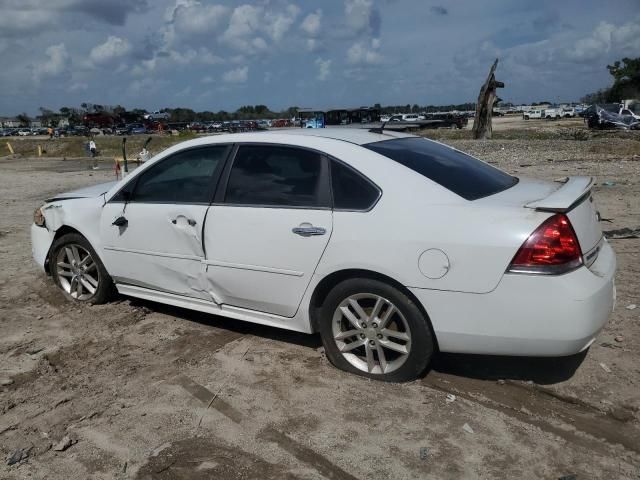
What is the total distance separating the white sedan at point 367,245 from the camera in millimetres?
3180

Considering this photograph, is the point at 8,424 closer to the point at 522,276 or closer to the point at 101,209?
the point at 101,209

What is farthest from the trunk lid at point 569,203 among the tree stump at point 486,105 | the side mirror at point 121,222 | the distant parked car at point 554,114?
the distant parked car at point 554,114

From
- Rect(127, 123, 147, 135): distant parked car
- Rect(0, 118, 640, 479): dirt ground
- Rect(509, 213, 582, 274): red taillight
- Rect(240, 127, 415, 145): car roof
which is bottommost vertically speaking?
Rect(127, 123, 147, 135): distant parked car

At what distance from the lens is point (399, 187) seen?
357 cm

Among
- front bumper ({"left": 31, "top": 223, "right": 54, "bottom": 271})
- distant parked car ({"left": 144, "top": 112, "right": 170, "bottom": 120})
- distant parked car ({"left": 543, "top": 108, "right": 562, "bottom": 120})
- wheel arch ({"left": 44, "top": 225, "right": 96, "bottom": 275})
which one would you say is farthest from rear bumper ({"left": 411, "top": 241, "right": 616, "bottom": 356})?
distant parked car ({"left": 543, "top": 108, "right": 562, "bottom": 120})

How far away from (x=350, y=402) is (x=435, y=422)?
0.53 metres

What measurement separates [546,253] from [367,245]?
3.31 feet

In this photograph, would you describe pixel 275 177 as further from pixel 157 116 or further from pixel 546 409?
pixel 157 116

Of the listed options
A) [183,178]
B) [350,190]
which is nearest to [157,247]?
[183,178]

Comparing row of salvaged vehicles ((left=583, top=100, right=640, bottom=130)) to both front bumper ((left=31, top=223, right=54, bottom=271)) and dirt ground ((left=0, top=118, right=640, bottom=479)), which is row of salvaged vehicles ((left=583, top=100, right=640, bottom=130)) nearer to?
dirt ground ((left=0, top=118, right=640, bottom=479))

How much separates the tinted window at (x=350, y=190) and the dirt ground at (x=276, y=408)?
1145 millimetres

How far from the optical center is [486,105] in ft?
89.4

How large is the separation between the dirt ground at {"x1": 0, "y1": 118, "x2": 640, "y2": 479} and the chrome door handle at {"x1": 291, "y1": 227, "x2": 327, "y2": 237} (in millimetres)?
961

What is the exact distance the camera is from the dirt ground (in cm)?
294
